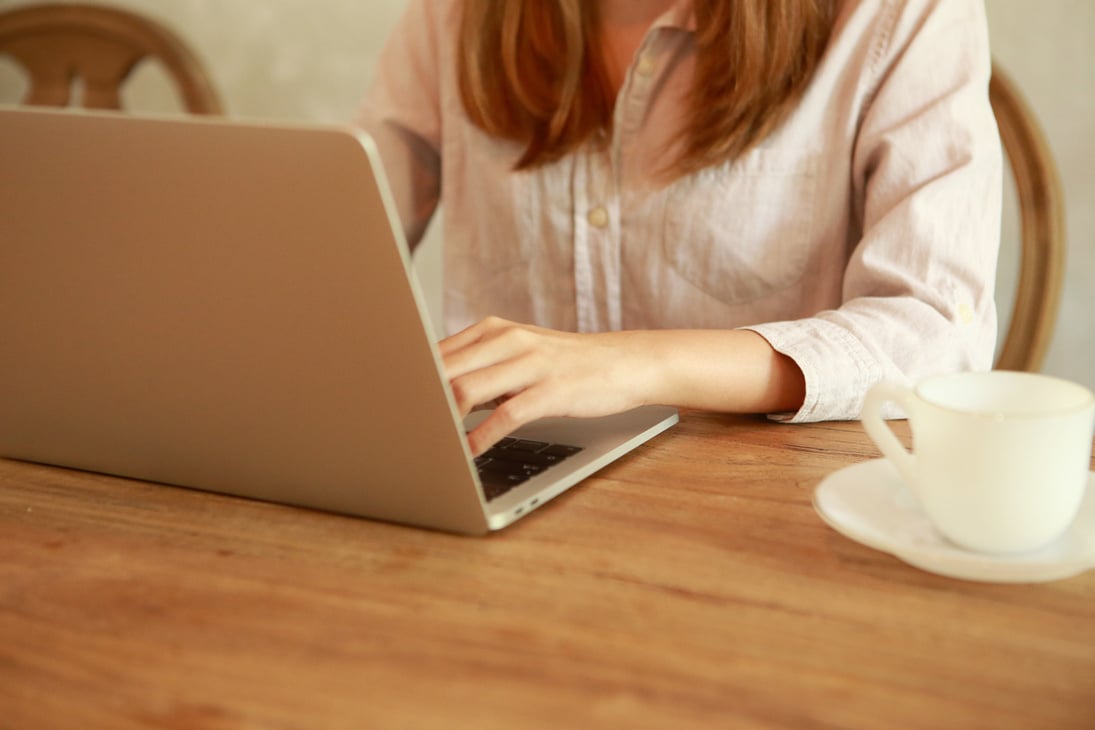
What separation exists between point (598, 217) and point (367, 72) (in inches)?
35.6

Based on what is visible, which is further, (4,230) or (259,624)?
(4,230)

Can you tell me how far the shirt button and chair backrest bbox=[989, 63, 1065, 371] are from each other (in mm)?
453

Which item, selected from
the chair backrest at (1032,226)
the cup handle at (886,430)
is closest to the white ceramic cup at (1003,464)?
the cup handle at (886,430)

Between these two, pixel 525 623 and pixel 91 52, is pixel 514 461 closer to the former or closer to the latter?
pixel 525 623

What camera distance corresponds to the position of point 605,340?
2.40ft

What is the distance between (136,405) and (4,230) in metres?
0.12

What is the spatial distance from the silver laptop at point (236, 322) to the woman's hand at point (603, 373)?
1.4 inches

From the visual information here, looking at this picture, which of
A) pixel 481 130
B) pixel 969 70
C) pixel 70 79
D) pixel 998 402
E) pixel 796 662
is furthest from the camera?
pixel 70 79

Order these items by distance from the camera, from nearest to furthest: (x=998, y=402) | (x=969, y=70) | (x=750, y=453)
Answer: (x=998, y=402)
(x=750, y=453)
(x=969, y=70)

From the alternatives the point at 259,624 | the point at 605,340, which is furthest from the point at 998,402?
the point at 259,624

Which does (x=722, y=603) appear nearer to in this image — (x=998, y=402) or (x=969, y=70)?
(x=998, y=402)

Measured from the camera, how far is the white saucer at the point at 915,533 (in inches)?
19.9

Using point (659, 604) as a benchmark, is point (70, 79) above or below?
above

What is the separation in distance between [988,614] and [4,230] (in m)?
0.53
